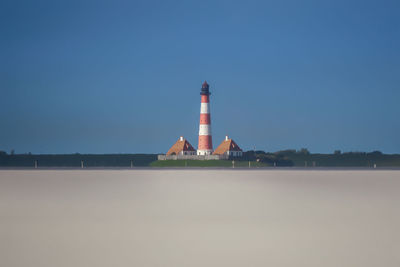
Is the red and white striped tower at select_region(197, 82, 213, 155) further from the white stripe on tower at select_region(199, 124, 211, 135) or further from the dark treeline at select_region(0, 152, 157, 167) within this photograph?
the dark treeline at select_region(0, 152, 157, 167)

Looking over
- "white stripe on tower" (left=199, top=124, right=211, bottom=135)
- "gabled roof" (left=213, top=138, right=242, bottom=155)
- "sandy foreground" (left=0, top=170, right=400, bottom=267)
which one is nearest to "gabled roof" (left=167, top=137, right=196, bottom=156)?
"gabled roof" (left=213, top=138, right=242, bottom=155)

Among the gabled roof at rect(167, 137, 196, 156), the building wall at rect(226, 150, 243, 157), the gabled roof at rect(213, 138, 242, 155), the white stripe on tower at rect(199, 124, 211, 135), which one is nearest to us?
the white stripe on tower at rect(199, 124, 211, 135)

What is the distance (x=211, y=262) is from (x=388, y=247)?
2966 millimetres

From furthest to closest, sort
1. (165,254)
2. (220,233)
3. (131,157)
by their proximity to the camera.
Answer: (131,157), (220,233), (165,254)

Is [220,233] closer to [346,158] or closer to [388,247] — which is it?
[388,247]

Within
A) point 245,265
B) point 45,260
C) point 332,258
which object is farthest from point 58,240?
point 332,258

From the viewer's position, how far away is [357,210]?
1397 centimetres

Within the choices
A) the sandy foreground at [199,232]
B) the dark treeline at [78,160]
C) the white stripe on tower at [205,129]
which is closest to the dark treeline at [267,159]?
the dark treeline at [78,160]

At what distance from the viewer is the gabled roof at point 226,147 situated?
7194cm

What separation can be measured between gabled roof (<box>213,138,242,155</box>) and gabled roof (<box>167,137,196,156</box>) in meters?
3.56

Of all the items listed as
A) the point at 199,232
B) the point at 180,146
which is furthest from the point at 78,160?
the point at 199,232

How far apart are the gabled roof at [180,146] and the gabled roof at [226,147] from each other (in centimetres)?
356

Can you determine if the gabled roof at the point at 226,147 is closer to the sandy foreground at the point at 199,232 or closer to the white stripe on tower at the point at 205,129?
the white stripe on tower at the point at 205,129

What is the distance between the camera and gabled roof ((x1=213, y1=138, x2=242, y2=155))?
71.9 meters
